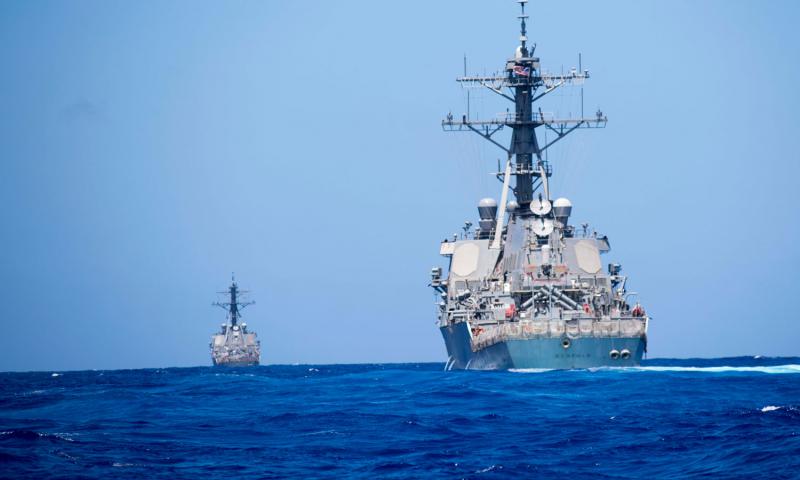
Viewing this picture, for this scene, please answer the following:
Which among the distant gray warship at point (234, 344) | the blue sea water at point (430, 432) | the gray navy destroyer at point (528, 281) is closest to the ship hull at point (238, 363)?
the distant gray warship at point (234, 344)

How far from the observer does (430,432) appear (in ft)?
117

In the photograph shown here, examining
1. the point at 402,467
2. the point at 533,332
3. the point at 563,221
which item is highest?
the point at 563,221

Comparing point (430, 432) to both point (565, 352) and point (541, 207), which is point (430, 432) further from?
point (541, 207)

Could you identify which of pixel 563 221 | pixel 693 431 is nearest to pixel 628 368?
pixel 563 221

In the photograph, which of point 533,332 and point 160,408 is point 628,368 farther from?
point 160,408

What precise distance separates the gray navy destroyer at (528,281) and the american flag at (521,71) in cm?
9

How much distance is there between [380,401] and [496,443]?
1504 cm

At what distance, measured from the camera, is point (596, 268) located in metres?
72.8

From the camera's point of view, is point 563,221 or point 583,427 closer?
point 583,427

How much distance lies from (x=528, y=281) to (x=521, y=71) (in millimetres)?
16073

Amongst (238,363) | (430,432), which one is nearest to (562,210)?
(430,432)

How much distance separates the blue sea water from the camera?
28.8 meters

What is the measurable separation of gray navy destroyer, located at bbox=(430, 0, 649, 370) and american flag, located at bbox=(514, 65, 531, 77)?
86 millimetres

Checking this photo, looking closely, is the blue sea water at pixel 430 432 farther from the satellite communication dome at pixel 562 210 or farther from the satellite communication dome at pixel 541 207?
the satellite communication dome at pixel 562 210
